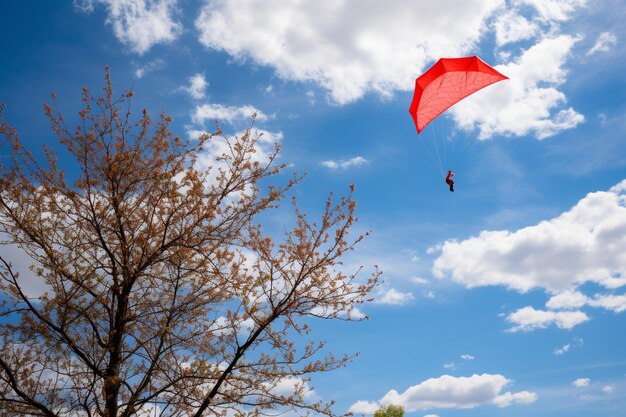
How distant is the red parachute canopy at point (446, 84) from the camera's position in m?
19.5

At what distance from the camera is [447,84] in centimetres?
2041

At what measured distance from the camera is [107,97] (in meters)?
9.66

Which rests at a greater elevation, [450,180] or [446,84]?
[446,84]

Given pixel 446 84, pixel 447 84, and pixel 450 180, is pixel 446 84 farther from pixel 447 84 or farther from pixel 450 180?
pixel 450 180

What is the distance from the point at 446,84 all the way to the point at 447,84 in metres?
0.04

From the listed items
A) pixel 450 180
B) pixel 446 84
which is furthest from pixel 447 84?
pixel 450 180

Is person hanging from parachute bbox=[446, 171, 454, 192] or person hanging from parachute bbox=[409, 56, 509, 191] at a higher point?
person hanging from parachute bbox=[409, 56, 509, 191]

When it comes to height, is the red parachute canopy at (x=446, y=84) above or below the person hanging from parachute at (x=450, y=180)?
above

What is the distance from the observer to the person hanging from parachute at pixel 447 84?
19.5m

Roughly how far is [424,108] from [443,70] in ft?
6.54

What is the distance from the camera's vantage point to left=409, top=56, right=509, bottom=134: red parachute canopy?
64.0ft

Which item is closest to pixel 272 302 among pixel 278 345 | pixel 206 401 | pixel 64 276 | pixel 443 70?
pixel 278 345

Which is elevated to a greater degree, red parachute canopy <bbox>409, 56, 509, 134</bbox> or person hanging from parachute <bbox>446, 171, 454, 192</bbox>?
red parachute canopy <bbox>409, 56, 509, 134</bbox>

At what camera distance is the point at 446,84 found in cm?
2039
